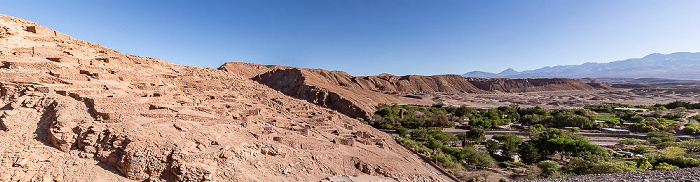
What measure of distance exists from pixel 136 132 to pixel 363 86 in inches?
3267

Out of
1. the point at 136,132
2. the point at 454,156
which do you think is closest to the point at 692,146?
the point at 454,156

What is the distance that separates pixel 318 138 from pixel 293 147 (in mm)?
2439

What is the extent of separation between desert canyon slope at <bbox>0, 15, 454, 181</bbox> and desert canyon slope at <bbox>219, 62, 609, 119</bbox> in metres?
27.2

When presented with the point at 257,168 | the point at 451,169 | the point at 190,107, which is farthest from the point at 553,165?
the point at 190,107

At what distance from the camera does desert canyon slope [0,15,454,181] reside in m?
8.20

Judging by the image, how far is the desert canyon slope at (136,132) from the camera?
26.9ft

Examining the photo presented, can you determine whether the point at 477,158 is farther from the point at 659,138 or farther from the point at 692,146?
the point at 659,138

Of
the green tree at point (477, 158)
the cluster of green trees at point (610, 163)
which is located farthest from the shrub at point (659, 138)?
the green tree at point (477, 158)

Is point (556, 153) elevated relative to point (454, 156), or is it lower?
lower

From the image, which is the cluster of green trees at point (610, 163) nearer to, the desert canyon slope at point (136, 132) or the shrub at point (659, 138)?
the shrub at point (659, 138)

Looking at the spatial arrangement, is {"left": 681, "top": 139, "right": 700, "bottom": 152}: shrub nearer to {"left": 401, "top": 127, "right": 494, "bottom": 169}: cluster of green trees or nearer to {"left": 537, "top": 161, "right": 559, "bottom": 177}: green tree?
{"left": 537, "top": 161, "right": 559, "bottom": 177}: green tree

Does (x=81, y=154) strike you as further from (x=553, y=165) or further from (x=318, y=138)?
(x=553, y=165)

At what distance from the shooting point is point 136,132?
30.2 feet

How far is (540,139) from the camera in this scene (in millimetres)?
25844
